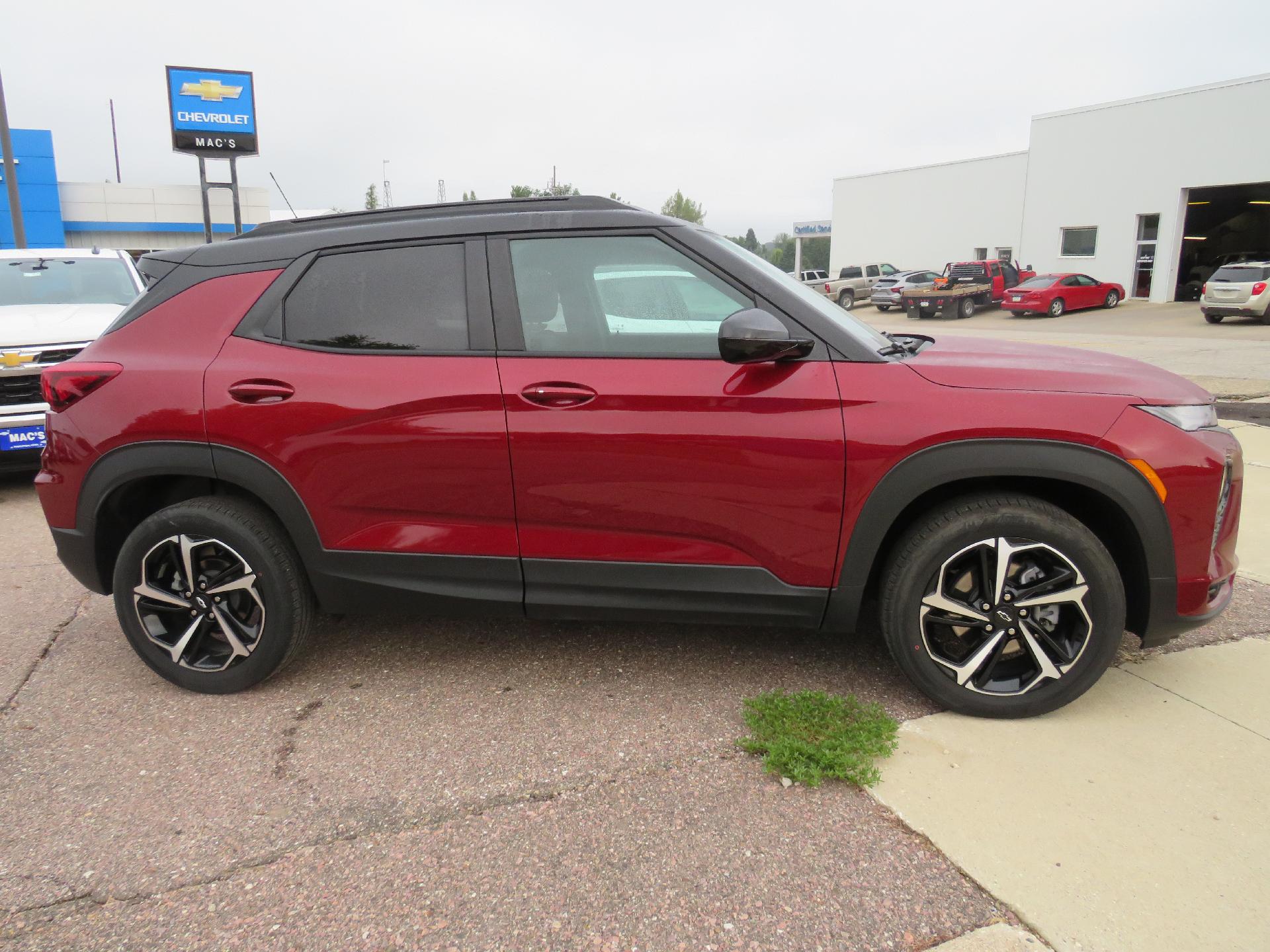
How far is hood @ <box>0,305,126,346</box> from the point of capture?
6348 millimetres

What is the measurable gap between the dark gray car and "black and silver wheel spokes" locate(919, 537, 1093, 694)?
94.5ft

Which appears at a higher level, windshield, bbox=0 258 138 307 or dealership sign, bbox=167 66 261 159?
dealership sign, bbox=167 66 261 159

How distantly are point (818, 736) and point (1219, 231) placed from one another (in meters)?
39.0

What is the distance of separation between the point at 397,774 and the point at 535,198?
6.79 feet

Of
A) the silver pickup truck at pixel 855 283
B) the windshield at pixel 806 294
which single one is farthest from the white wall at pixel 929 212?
the windshield at pixel 806 294

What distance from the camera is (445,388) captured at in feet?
9.77

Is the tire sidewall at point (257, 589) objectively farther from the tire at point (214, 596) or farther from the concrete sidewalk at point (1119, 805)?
the concrete sidewalk at point (1119, 805)

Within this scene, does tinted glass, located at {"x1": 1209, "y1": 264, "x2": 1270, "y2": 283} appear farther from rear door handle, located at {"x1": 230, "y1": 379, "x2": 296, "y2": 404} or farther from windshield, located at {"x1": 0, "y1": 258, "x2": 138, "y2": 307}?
rear door handle, located at {"x1": 230, "y1": 379, "x2": 296, "y2": 404}

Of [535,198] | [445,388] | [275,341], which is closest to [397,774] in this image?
[445,388]

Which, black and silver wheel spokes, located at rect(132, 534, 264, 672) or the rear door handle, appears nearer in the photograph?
the rear door handle

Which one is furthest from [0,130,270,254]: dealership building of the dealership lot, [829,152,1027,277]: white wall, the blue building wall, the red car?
the dealership lot

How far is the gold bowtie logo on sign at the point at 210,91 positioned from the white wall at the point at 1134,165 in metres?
30.4

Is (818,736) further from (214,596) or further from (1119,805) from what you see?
(214,596)

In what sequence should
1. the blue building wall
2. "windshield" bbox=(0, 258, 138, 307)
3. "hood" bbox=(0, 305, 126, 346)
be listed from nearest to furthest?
"hood" bbox=(0, 305, 126, 346) < "windshield" bbox=(0, 258, 138, 307) < the blue building wall
